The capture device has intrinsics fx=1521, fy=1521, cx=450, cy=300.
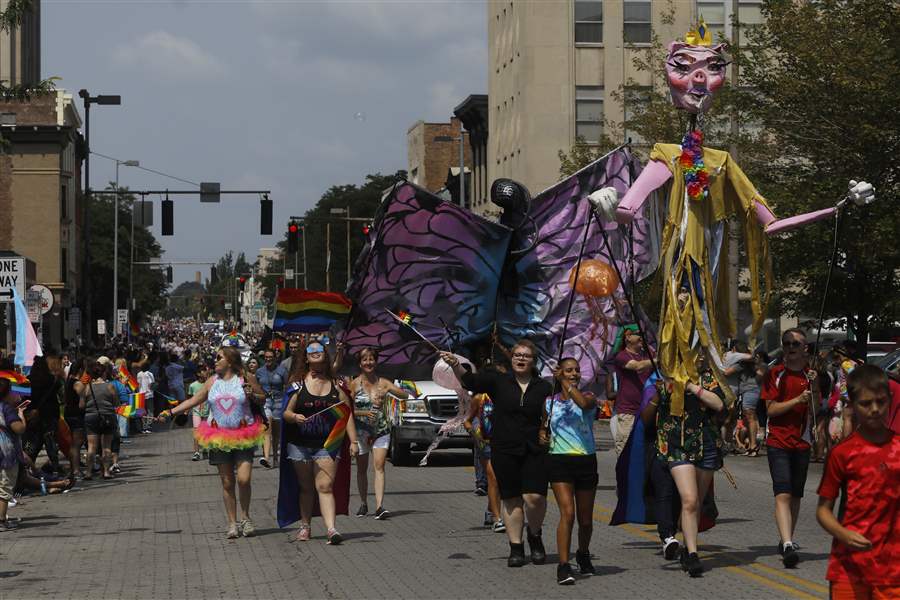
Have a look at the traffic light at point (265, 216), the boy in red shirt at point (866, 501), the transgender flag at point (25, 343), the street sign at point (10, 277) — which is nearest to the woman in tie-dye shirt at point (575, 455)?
the boy in red shirt at point (866, 501)

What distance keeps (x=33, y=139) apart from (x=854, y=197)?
221 feet

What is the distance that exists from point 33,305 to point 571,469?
17.0 m

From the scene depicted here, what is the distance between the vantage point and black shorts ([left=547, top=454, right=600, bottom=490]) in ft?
35.5

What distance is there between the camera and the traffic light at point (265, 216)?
4769 centimetres

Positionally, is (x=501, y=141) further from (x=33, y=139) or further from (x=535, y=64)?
(x=33, y=139)

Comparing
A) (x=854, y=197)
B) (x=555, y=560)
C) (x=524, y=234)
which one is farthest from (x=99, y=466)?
(x=854, y=197)

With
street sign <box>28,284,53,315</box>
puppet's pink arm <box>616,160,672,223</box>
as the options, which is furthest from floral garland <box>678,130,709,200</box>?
street sign <box>28,284,53,315</box>

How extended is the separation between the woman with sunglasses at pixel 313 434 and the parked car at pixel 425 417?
334 inches

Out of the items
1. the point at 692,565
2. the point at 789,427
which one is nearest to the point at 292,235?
the point at 789,427

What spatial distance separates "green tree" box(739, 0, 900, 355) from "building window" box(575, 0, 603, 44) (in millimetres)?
29724

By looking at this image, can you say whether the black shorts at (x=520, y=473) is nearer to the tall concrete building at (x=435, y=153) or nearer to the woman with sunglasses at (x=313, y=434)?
the woman with sunglasses at (x=313, y=434)

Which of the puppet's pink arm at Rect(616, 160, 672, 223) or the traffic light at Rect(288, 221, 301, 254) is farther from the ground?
the traffic light at Rect(288, 221, 301, 254)

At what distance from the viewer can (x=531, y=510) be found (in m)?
11.2

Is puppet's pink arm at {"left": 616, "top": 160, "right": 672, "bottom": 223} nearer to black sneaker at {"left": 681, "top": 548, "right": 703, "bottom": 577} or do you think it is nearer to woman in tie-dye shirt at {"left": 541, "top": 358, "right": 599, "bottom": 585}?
woman in tie-dye shirt at {"left": 541, "top": 358, "right": 599, "bottom": 585}
